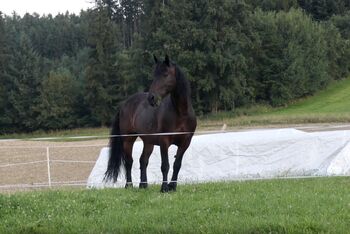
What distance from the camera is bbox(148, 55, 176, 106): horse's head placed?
9.65 meters

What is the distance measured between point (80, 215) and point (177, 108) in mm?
3179

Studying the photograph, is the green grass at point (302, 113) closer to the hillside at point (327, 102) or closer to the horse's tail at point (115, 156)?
the hillside at point (327, 102)

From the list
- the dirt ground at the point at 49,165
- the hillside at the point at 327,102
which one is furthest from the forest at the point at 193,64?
the dirt ground at the point at 49,165

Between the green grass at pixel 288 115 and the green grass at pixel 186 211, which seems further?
the green grass at pixel 288 115

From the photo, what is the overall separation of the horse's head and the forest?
46032mm

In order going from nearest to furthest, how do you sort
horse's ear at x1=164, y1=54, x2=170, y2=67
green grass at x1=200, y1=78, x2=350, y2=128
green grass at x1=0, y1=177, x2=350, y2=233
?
green grass at x1=0, y1=177, x2=350, y2=233
horse's ear at x1=164, y1=54, x2=170, y2=67
green grass at x1=200, y1=78, x2=350, y2=128

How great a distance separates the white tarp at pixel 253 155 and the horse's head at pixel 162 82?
22.3ft

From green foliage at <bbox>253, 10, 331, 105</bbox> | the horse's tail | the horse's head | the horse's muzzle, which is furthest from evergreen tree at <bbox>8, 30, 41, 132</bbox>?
the horse's muzzle

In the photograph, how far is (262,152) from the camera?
17.8 meters

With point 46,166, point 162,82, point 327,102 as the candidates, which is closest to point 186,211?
point 162,82

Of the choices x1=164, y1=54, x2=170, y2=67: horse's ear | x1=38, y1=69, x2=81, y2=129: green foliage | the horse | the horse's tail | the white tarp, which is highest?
x1=164, y1=54, x2=170, y2=67: horse's ear

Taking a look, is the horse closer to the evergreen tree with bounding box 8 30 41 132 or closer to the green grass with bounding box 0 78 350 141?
the green grass with bounding box 0 78 350 141

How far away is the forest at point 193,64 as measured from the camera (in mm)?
57656

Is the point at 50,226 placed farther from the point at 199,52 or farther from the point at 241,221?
the point at 199,52
